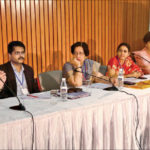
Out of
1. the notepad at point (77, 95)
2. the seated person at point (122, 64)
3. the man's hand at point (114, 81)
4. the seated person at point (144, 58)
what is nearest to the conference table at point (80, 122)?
the notepad at point (77, 95)

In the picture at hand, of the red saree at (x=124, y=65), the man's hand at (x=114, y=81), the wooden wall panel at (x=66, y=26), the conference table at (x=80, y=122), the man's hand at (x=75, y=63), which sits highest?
the wooden wall panel at (x=66, y=26)

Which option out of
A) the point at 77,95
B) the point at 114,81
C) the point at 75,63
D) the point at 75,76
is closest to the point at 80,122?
the point at 77,95

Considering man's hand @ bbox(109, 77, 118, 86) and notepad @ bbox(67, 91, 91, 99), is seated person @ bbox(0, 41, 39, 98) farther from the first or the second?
man's hand @ bbox(109, 77, 118, 86)

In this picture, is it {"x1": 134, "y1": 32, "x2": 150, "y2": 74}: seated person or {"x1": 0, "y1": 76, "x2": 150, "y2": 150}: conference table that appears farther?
{"x1": 134, "y1": 32, "x2": 150, "y2": 74}: seated person

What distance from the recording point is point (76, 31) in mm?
4672

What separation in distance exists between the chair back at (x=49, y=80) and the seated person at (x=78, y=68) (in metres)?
0.12

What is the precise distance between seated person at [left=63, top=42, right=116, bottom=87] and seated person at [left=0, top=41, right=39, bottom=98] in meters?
0.52

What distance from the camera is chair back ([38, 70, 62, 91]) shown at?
293 cm

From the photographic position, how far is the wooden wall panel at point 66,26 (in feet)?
12.9

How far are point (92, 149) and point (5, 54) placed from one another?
255 centimetres

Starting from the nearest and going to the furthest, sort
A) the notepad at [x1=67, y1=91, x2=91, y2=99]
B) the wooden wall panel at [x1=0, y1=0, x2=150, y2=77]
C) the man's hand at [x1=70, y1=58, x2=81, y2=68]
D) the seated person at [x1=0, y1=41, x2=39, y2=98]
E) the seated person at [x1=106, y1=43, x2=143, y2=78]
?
the notepad at [x1=67, y1=91, x2=91, y2=99] → the seated person at [x1=0, y1=41, x2=39, y2=98] → the man's hand at [x1=70, y1=58, x2=81, y2=68] → the seated person at [x1=106, y1=43, x2=143, y2=78] → the wooden wall panel at [x1=0, y1=0, x2=150, y2=77]

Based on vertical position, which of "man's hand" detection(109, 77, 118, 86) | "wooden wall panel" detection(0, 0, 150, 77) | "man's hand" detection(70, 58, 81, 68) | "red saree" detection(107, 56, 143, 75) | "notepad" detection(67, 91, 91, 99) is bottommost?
"notepad" detection(67, 91, 91, 99)

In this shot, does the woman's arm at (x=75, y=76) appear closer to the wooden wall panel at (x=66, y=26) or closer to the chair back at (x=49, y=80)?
the chair back at (x=49, y=80)

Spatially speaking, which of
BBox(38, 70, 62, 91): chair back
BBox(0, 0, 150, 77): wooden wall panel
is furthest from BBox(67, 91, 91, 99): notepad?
BBox(0, 0, 150, 77): wooden wall panel
